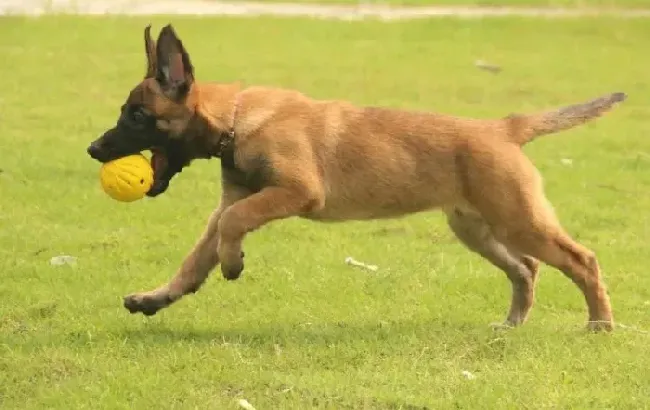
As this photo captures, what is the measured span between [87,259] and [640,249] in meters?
3.61

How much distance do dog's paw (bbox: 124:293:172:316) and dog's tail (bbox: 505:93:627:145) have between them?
2.00 meters

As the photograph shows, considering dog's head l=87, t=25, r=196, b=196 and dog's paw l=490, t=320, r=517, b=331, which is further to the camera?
dog's paw l=490, t=320, r=517, b=331

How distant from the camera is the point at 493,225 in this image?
6.36 metres

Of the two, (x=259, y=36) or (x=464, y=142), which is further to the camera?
(x=259, y=36)

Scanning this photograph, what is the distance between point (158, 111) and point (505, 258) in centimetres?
207

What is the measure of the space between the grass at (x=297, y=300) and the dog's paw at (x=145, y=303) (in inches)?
2.7

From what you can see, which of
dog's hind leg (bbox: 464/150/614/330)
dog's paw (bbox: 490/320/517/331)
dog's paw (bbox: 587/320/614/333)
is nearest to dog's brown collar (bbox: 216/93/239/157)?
dog's hind leg (bbox: 464/150/614/330)

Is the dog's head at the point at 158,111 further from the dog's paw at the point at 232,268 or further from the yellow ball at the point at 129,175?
the dog's paw at the point at 232,268

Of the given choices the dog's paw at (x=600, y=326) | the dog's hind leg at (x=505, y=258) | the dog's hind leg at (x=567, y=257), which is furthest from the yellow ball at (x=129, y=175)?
the dog's paw at (x=600, y=326)

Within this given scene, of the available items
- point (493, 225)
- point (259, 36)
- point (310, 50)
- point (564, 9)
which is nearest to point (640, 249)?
point (493, 225)

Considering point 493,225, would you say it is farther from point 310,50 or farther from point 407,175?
point 310,50

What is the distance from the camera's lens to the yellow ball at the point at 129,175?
6270 mm

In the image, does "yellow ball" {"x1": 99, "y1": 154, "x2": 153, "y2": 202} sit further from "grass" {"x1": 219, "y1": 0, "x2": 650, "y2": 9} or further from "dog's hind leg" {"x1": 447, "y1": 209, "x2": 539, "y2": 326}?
"grass" {"x1": 219, "y1": 0, "x2": 650, "y2": 9}

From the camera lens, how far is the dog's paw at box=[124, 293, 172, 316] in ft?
20.8
